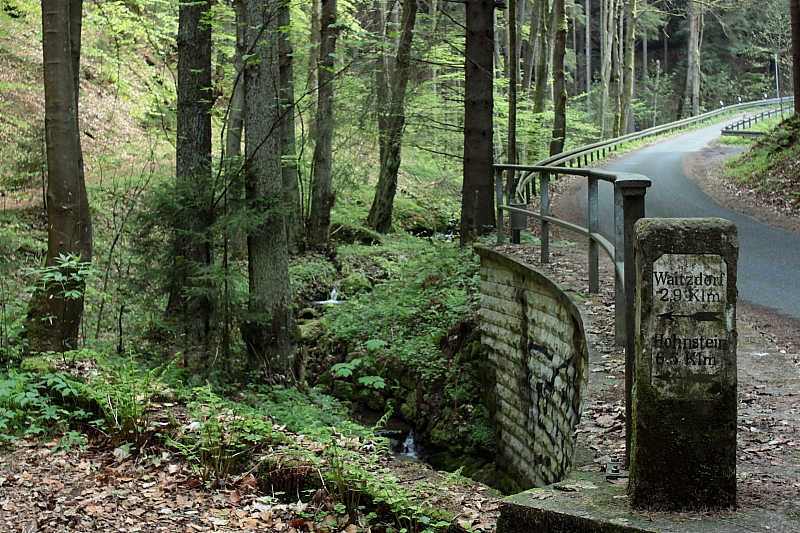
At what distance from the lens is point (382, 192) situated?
20.5 meters

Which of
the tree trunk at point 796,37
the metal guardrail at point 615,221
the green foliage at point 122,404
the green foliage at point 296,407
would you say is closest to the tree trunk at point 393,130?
the metal guardrail at point 615,221

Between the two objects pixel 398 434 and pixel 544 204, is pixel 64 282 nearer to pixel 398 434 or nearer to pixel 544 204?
pixel 398 434

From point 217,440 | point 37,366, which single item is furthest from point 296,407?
point 217,440

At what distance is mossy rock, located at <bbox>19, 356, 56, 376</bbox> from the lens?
6.71m

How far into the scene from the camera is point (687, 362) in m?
3.21

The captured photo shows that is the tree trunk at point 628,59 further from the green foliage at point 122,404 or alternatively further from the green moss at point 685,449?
the green moss at point 685,449

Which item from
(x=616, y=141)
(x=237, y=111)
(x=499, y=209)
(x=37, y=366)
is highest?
(x=616, y=141)

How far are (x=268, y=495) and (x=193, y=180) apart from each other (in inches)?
206

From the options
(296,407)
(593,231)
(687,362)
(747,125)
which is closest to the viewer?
(687,362)

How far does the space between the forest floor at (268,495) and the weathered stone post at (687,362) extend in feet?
1.17

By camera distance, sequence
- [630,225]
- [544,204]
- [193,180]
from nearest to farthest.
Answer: [630,225] < [544,204] < [193,180]

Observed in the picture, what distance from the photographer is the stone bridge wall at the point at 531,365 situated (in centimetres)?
659

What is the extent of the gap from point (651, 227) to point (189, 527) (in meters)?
3.19

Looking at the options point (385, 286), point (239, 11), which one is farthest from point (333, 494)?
point (239, 11)
